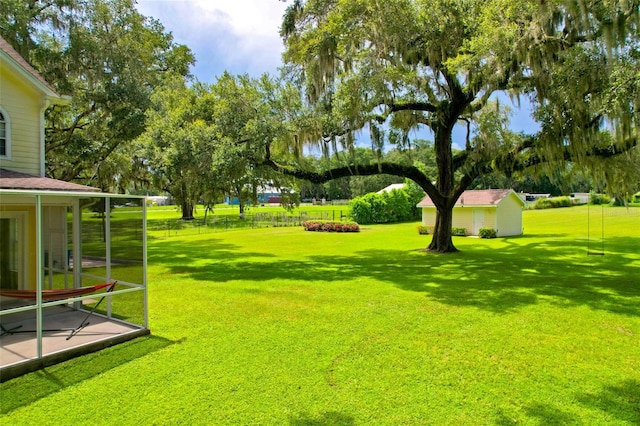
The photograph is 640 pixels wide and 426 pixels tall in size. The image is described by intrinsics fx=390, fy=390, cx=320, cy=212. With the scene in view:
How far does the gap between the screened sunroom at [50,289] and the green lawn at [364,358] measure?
333 mm

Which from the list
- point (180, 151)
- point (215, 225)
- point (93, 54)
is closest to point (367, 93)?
point (180, 151)

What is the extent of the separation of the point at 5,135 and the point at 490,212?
21.9 m

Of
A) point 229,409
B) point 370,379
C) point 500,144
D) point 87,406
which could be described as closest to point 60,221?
point 87,406

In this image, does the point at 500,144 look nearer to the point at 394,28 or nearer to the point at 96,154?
the point at 394,28

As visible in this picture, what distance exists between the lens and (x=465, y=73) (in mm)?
10914

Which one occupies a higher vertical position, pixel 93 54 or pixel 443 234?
pixel 93 54

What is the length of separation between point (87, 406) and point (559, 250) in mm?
17568

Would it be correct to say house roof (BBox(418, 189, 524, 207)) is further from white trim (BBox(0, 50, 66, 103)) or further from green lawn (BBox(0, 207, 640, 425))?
white trim (BBox(0, 50, 66, 103))

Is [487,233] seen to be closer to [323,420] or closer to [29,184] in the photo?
[323,420]

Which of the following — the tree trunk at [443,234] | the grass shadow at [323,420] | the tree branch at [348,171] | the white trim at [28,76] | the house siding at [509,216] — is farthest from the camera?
the house siding at [509,216]

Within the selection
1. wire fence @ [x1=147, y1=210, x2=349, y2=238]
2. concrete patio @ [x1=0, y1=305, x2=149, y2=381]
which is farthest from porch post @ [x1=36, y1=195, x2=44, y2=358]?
wire fence @ [x1=147, y1=210, x2=349, y2=238]

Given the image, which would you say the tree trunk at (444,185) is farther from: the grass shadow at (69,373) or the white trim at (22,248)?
the white trim at (22,248)

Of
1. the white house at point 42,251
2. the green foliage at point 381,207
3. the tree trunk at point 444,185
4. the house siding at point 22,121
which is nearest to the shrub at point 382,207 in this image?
the green foliage at point 381,207

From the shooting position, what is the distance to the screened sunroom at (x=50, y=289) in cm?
495
